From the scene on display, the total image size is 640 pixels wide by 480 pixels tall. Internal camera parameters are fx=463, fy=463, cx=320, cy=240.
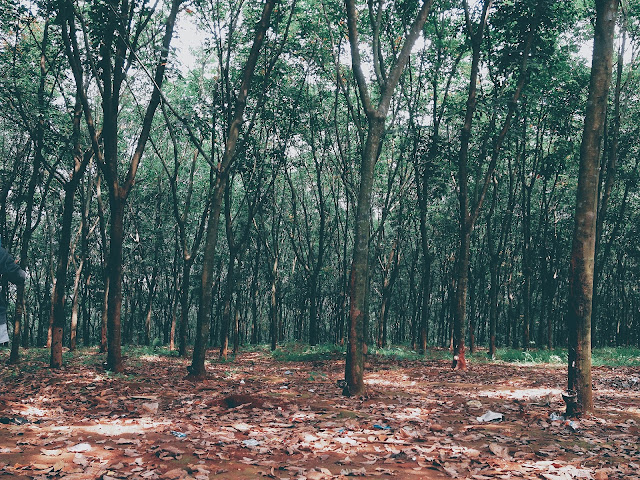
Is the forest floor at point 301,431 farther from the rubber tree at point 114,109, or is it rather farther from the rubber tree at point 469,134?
the rubber tree at point 469,134

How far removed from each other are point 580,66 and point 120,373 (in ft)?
60.1

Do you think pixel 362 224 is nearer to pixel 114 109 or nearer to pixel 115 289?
pixel 115 289

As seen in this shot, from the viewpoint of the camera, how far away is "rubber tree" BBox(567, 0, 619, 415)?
6672mm

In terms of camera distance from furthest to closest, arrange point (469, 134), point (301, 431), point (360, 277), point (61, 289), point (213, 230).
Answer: point (469, 134) → point (61, 289) → point (213, 230) → point (360, 277) → point (301, 431)

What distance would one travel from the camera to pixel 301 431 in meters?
6.16

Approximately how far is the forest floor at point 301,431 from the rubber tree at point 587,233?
26.0 inches

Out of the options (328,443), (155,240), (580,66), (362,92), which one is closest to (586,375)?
(328,443)

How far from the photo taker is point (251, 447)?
5.42 metres

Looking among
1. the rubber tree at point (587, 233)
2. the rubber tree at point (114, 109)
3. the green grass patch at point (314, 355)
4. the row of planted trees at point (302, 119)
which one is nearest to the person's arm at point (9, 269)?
the row of planted trees at point (302, 119)

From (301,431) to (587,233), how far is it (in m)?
4.93

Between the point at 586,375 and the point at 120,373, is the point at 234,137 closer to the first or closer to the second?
the point at 120,373

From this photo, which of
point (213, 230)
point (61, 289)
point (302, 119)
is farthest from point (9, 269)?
point (302, 119)

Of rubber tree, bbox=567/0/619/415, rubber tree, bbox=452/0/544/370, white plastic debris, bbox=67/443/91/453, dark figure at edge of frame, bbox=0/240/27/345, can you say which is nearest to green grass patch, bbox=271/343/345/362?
rubber tree, bbox=452/0/544/370

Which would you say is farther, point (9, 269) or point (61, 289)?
point (61, 289)
